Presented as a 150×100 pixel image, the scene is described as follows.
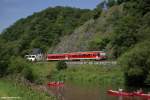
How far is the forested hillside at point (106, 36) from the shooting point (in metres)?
61.6

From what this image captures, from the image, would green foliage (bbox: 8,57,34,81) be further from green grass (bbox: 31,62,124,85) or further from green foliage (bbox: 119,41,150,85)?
green foliage (bbox: 119,41,150,85)

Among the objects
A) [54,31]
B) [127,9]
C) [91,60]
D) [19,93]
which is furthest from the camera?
[54,31]

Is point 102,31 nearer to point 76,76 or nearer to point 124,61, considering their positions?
point 76,76

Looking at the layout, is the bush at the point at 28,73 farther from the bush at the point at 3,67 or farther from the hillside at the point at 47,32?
the hillside at the point at 47,32

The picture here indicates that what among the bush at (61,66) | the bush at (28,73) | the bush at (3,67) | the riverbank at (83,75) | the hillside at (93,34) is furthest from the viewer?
the hillside at (93,34)

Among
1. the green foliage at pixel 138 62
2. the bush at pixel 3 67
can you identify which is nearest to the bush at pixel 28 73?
the bush at pixel 3 67

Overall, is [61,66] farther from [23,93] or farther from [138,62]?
[23,93]

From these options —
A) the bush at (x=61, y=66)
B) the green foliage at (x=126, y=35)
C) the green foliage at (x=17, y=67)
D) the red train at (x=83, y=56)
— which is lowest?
A: the bush at (x=61, y=66)

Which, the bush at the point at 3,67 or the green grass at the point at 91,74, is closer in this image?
the bush at the point at 3,67

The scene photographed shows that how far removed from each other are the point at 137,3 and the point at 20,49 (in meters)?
58.7

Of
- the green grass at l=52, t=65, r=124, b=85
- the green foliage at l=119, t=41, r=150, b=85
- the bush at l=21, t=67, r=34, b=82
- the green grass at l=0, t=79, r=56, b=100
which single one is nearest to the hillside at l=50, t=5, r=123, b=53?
the green grass at l=52, t=65, r=124, b=85

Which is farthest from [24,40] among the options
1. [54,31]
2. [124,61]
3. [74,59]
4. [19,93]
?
[19,93]

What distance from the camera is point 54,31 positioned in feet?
549

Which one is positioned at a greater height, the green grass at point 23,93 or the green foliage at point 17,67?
the green foliage at point 17,67
